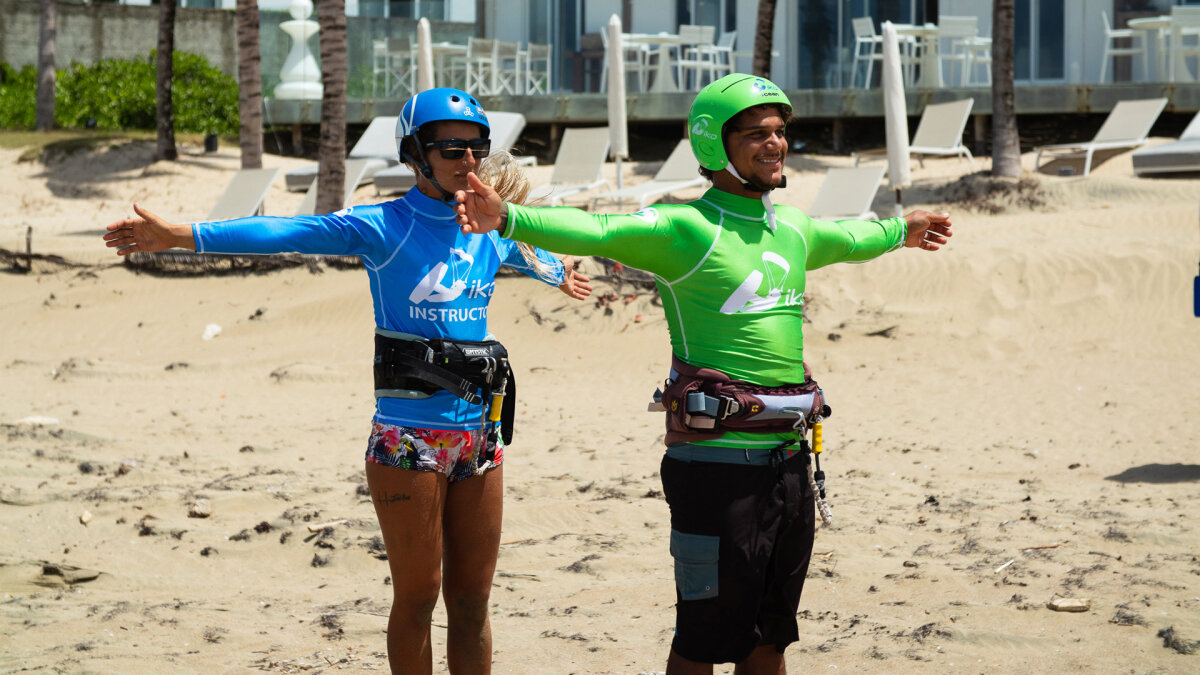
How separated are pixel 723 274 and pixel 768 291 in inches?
6.2

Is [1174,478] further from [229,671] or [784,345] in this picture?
[229,671]

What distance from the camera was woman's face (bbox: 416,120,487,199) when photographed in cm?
353

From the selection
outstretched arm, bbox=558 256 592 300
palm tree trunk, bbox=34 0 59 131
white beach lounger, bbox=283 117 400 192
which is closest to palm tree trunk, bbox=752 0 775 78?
white beach lounger, bbox=283 117 400 192

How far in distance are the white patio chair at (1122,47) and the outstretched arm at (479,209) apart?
1934 centimetres

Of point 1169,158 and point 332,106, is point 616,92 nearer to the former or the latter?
point 332,106

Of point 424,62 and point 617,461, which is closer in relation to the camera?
point 617,461

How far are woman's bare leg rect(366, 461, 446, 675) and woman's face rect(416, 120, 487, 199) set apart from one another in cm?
87

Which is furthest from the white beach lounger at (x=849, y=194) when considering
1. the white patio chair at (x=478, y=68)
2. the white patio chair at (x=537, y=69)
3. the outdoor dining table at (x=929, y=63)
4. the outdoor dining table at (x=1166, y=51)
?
the white patio chair at (x=537, y=69)

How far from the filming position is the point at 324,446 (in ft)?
28.2

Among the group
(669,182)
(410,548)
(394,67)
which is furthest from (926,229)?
(394,67)

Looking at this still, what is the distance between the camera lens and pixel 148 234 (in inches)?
129

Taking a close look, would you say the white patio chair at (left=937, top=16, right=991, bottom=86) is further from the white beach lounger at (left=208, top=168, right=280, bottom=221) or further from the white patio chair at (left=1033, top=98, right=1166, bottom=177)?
the white beach lounger at (left=208, top=168, right=280, bottom=221)

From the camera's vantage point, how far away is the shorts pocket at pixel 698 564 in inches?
125

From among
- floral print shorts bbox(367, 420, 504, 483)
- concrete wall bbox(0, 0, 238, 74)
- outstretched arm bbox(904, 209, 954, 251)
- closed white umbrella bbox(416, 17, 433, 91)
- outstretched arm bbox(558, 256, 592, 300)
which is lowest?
floral print shorts bbox(367, 420, 504, 483)
